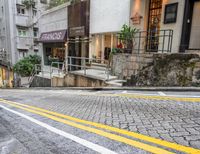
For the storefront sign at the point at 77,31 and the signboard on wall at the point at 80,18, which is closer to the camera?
the signboard on wall at the point at 80,18

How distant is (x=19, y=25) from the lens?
2462 centimetres

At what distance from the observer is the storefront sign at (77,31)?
1492cm

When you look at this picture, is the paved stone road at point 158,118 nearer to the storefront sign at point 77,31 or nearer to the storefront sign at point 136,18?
the storefront sign at point 136,18

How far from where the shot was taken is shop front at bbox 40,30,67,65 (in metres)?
17.1

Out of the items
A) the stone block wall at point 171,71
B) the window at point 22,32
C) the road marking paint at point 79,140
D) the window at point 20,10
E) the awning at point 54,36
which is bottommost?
the road marking paint at point 79,140

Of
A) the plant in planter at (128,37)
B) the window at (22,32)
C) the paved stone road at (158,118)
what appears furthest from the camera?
the window at (22,32)

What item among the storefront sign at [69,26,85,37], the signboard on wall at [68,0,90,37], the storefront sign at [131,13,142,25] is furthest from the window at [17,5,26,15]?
the storefront sign at [131,13,142,25]

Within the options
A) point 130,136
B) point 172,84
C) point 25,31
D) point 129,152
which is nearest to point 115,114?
point 130,136

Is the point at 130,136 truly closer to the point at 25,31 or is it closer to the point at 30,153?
the point at 30,153

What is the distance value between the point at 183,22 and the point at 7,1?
24.2 meters

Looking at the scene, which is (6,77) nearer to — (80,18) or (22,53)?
(22,53)

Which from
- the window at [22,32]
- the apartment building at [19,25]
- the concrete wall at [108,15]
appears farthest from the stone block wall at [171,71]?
the window at [22,32]

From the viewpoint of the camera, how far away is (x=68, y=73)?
12.1 m

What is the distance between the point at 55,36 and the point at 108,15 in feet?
22.9
